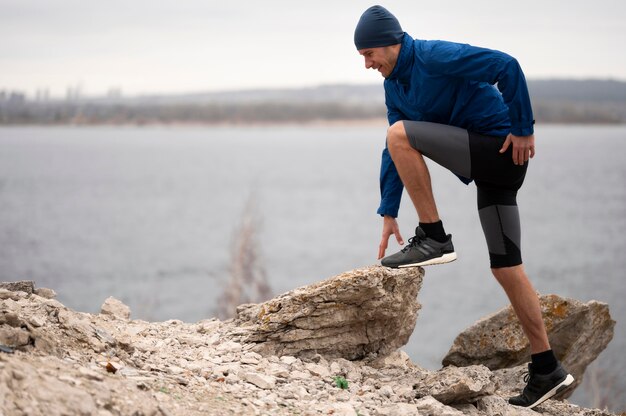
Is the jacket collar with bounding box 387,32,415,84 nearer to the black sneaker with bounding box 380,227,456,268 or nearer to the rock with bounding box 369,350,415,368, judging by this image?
the black sneaker with bounding box 380,227,456,268

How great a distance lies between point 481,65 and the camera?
5.98 metres

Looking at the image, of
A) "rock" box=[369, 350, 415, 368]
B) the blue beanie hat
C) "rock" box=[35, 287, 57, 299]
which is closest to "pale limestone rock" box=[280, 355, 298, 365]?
"rock" box=[369, 350, 415, 368]

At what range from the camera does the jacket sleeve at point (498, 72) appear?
19.5 feet

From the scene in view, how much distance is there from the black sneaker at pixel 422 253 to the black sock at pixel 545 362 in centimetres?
102

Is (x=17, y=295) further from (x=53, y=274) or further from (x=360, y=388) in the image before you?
(x=53, y=274)

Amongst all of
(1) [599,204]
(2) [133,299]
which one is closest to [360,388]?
(2) [133,299]

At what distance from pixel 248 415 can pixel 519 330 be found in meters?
3.97

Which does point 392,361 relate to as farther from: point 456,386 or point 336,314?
point 456,386

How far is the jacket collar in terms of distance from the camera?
20.6 feet

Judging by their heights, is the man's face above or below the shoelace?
above

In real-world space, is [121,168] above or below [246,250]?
below

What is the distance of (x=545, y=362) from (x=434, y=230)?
4.47 feet

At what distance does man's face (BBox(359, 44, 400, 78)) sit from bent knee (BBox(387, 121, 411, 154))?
1.34 feet

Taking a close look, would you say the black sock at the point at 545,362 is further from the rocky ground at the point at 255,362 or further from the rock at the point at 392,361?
the rock at the point at 392,361
